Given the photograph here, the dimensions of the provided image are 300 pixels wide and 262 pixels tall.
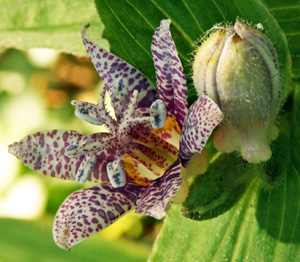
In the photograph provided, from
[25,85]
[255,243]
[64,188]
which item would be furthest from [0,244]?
[255,243]

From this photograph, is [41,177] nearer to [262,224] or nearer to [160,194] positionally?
[262,224]

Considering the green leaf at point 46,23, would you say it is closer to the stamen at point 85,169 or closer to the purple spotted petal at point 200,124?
the stamen at point 85,169

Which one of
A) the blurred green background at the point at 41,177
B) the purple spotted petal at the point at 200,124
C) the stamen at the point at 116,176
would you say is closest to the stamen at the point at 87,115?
the stamen at the point at 116,176

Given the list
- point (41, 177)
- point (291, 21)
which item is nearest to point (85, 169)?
point (291, 21)

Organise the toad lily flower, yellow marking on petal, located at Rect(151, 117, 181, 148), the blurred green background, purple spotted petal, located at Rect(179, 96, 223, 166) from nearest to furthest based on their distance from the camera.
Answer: purple spotted petal, located at Rect(179, 96, 223, 166) < the toad lily flower < yellow marking on petal, located at Rect(151, 117, 181, 148) < the blurred green background

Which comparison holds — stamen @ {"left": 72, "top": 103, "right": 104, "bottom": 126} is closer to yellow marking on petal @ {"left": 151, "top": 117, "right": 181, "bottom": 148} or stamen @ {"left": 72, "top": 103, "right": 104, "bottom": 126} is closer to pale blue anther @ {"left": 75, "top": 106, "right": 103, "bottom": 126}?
pale blue anther @ {"left": 75, "top": 106, "right": 103, "bottom": 126}

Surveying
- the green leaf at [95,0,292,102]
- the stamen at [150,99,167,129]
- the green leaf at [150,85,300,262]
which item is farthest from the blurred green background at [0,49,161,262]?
the stamen at [150,99,167,129]
